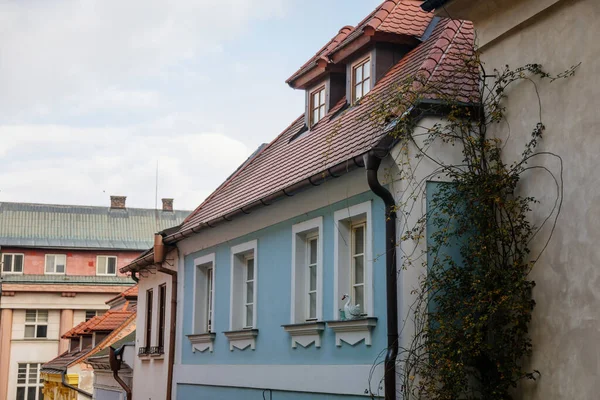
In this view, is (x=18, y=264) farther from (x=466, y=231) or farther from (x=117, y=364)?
(x=466, y=231)

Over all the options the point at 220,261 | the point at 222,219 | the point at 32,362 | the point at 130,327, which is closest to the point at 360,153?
the point at 222,219

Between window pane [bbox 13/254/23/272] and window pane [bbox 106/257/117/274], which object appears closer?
window pane [bbox 13/254/23/272]

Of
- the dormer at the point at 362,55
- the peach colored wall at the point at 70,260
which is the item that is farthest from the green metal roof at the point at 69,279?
the dormer at the point at 362,55

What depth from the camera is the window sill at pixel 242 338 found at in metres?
14.9

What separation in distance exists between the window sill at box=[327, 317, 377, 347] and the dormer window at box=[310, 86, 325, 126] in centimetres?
528

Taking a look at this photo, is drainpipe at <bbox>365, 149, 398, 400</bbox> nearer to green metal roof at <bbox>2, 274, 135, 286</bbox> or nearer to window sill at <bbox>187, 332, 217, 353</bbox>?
window sill at <bbox>187, 332, 217, 353</bbox>

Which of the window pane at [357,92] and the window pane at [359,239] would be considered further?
the window pane at [357,92]

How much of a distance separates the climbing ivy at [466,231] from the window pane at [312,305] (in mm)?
2885

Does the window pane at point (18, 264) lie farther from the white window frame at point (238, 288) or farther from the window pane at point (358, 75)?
the window pane at point (358, 75)

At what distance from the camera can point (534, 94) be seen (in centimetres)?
978

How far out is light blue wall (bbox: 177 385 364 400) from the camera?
1263 centimetres

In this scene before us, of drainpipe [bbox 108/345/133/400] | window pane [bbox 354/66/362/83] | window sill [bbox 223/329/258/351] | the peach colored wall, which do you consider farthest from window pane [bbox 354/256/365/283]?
the peach colored wall

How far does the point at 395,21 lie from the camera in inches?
575

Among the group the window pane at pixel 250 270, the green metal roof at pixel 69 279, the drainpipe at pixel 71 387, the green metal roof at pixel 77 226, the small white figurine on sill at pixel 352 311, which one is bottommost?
the drainpipe at pixel 71 387
